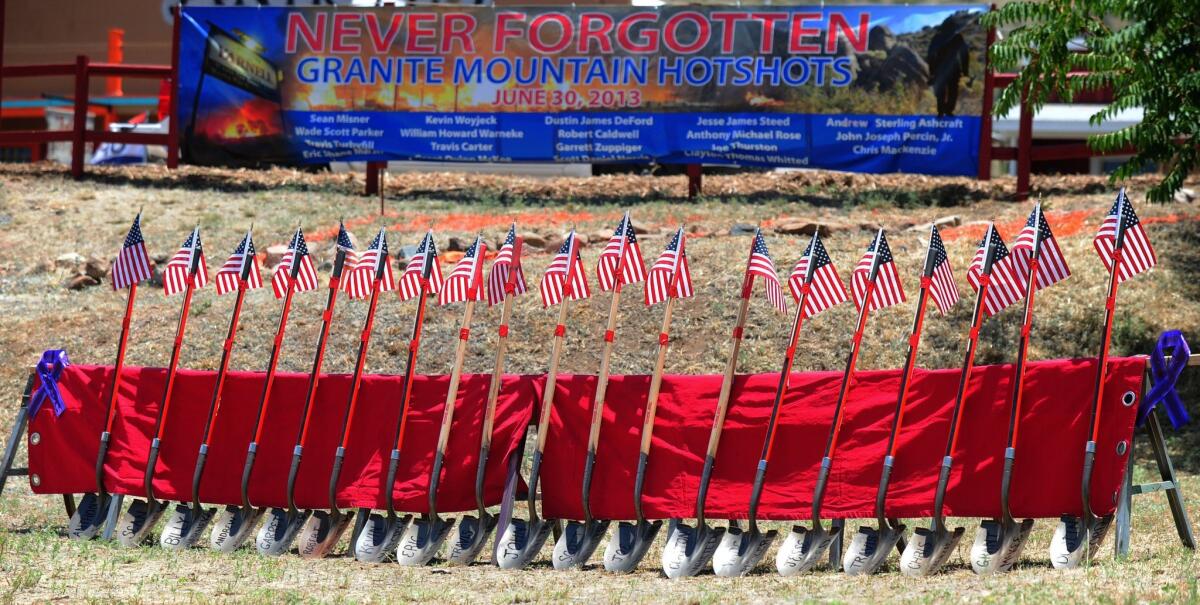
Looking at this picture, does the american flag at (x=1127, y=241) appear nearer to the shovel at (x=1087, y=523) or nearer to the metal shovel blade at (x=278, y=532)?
the shovel at (x=1087, y=523)

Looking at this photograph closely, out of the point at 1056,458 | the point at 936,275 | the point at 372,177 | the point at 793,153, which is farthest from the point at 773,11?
the point at 1056,458

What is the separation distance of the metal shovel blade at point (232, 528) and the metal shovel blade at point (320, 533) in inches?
16.9

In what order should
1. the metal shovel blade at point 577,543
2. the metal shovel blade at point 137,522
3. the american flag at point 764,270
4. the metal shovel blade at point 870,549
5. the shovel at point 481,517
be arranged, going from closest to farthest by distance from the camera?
the metal shovel blade at point 870,549
the metal shovel blade at point 577,543
the american flag at point 764,270
the shovel at point 481,517
the metal shovel blade at point 137,522

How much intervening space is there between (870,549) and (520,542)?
7.65 feet

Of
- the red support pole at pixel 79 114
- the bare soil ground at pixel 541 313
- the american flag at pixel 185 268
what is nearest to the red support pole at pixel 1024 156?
the bare soil ground at pixel 541 313

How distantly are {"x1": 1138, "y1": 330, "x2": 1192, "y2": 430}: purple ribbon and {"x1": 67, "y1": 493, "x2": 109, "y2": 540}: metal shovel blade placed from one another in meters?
7.35

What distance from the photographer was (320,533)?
10477 mm

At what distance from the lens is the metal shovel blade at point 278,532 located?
10.5 meters

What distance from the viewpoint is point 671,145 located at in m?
19.4

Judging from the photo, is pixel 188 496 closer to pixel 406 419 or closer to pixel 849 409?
pixel 406 419

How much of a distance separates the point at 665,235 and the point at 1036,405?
8087 millimetres

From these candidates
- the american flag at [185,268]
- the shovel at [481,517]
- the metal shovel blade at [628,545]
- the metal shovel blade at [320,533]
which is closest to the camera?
the metal shovel blade at [628,545]

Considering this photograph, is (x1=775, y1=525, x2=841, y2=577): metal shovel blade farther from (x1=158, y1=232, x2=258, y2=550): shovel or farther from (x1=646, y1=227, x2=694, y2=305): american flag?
(x1=158, y1=232, x2=258, y2=550): shovel

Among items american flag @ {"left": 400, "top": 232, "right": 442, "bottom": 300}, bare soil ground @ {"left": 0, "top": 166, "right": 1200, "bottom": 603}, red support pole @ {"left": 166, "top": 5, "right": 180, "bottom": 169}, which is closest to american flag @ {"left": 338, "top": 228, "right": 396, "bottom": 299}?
american flag @ {"left": 400, "top": 232, "right": 442, "bottom": 300}
